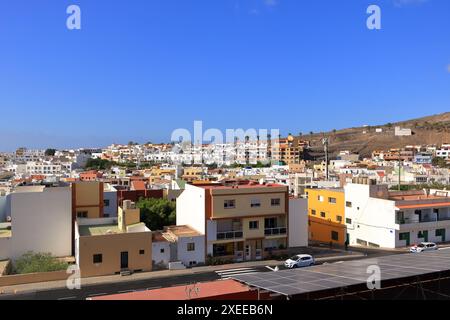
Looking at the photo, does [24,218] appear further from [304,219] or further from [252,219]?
[304,219]

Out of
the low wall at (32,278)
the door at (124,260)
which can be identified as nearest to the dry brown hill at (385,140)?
the door at (124,260)

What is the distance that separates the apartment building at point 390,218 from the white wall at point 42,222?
71.8ft

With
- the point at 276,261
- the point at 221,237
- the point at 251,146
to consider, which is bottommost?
the point at 276,261

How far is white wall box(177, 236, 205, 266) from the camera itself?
83.6 feet

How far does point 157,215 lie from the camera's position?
33.4 meters

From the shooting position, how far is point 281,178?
6081 centimetres

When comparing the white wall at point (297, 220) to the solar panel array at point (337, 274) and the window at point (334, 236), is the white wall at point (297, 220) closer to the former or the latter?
the window at point (334, 236)

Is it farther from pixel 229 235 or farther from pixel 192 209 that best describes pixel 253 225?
pixel 192 209

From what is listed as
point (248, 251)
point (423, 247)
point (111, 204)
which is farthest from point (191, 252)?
point (423, 247)

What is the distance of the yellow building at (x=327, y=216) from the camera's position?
34.8 meters

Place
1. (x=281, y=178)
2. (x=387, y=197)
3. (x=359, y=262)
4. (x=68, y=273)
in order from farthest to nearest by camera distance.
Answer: (x=281, y=178) → (x=387, y=197) → (x=68, y=273) → (x=359, y=262)

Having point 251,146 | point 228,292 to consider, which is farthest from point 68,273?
point 251,146

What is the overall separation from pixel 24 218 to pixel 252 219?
48.3ft

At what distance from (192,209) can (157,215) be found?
5.92 meters
